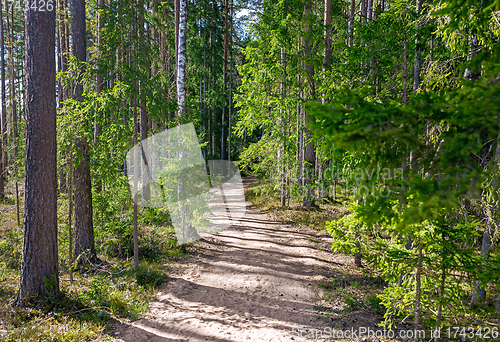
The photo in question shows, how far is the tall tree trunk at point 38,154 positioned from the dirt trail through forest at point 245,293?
7.12 feet

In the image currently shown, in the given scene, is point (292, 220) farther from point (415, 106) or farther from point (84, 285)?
point (415, 106)

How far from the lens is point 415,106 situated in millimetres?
2516

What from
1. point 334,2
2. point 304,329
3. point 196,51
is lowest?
point 304,329

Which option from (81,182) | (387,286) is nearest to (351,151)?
(387,286)

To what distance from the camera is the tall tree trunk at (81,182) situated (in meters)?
7.66

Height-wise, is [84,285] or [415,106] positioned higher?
[415,106]

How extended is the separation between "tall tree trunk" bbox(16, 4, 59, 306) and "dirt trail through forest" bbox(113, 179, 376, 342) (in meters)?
2.17

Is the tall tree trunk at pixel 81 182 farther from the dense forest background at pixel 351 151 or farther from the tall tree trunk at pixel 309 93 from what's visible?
the tall tree trunk at pixel 309 93

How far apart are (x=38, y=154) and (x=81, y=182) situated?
2.52 meters

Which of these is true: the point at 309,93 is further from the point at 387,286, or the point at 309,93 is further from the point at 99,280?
the point at 99,280

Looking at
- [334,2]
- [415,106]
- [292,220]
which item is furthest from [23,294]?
[334,2]

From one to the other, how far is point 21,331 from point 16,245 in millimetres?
6411

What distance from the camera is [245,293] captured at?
7.03 m

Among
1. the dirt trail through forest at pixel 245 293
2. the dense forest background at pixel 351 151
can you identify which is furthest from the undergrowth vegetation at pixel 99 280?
the dirt trail through forest at pixel 245 293
